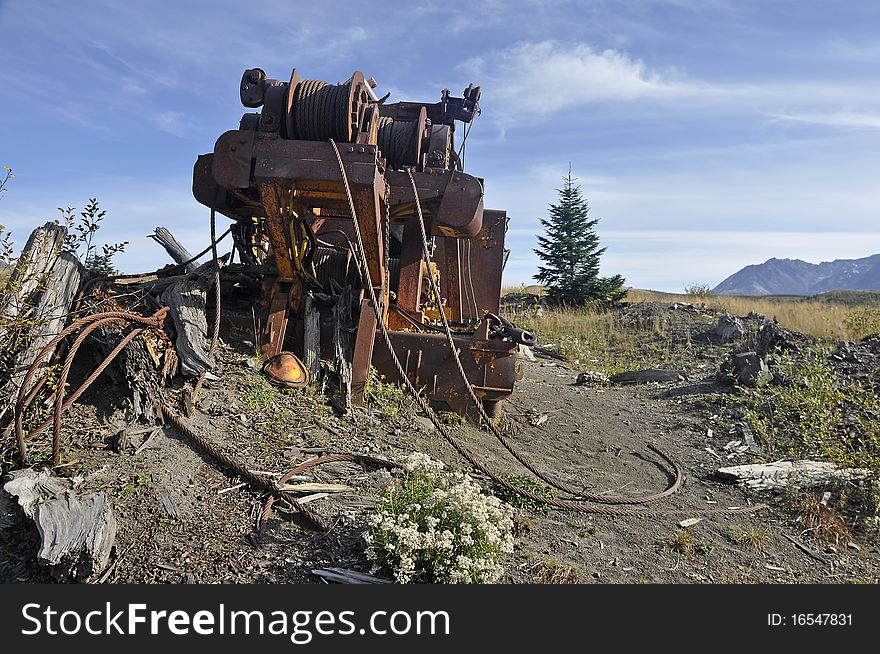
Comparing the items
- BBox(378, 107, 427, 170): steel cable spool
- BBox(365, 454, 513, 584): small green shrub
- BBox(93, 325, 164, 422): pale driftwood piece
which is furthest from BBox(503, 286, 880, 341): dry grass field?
BBox(93, 325, 164, 422): pale driftwood piece

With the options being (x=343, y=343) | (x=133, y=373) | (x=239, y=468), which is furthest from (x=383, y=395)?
(x=133, y=373)

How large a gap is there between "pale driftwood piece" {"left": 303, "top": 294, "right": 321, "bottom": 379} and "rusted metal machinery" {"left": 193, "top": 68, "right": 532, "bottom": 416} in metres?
0.01

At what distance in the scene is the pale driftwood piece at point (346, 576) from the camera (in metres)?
3.37

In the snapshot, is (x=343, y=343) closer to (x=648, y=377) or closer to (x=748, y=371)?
(x=748, y=371)

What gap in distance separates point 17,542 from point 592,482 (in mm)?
4169

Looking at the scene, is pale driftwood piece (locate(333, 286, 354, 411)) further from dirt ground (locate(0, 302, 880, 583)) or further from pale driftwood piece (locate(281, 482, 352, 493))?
pale driftwood piece (locate(281, 482, 352, 493))

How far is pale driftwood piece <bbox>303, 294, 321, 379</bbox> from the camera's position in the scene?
6.06 metres

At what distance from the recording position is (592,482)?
5.72 m

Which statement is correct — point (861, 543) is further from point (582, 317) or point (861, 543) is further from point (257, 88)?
point (582, 317)

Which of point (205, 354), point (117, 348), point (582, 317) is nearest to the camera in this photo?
point (117, 348)

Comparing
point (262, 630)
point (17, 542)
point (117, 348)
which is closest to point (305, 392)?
point (117, 348)

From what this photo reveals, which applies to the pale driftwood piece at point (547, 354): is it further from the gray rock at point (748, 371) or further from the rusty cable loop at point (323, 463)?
the rusty cable loop at point (323, 463)

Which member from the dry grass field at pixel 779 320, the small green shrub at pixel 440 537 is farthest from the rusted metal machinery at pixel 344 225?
the dry grass field at pixel 779 320

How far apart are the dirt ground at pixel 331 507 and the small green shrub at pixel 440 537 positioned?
0.92 ft
